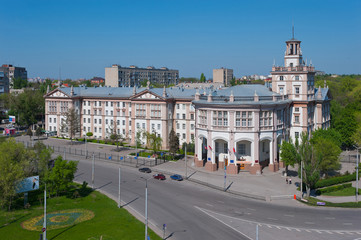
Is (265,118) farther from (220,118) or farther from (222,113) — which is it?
(220,118)

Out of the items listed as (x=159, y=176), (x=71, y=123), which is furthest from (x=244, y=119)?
(x=71, y=123)

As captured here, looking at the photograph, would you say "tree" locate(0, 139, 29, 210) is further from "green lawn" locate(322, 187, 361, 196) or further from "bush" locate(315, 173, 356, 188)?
"green lawn" locate(322, 187, 361, 196)

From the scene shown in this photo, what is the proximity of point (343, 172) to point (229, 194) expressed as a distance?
86.9 feet

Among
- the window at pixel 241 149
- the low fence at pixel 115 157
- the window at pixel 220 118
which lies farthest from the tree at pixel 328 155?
the low fence at pixel 115 157

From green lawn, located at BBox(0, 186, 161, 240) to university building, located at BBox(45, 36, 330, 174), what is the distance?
88.9ft

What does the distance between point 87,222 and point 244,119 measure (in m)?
35.9

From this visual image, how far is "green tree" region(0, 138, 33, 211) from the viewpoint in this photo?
146ft

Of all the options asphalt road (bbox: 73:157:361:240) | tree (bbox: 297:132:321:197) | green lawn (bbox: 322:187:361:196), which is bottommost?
asphalt road (bbox: 73:157:361:240)

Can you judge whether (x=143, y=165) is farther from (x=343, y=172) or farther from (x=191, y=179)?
(x=343, y=172)

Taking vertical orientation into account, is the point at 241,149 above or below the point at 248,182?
above

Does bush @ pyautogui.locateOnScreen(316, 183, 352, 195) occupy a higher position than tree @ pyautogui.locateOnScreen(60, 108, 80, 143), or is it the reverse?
tree @ pyautogui.locateOnScreen(60, 108, 80, 143)

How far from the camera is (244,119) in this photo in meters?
66.7

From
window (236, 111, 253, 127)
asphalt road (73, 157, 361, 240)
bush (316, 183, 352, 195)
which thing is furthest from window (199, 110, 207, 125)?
bush (316, 183, 352, 195)

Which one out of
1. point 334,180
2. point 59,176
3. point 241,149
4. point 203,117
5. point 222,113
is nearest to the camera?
point 59,176
